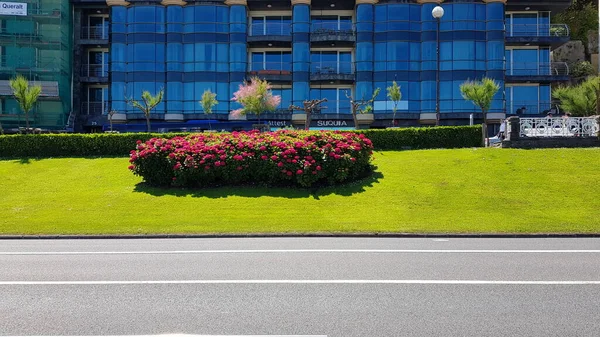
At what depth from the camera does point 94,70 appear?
175 ft

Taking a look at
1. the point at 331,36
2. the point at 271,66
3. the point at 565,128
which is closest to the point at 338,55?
the point at 331,36

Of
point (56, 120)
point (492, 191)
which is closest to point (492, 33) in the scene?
point (492, 191)

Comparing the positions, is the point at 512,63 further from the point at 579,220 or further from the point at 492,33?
the point at 579,220

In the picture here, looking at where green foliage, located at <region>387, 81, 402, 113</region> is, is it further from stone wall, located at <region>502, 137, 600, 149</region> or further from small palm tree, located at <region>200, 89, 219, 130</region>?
stone wall, located at <region>502, 137, 600, 149</region>

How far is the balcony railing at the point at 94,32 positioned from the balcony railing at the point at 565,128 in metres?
42.0

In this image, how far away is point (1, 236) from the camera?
554 inches

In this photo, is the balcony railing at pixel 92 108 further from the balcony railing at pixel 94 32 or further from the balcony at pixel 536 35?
the balcony at pixel 536 35

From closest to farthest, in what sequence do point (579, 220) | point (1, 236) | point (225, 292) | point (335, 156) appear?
1. point (225, 292)
2. point (1, 236)
3. point (579, 220)
4. point (335, 156)

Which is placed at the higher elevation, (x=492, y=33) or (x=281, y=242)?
(x=492, y=33)

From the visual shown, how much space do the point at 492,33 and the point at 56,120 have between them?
40.4m

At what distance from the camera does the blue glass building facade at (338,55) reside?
155 ft

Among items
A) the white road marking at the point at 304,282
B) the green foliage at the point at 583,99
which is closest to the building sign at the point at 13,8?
the green foliage at the point at 583,99

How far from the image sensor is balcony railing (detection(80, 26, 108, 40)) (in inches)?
2096

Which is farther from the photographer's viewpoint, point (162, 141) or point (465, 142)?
point (465, 142)
